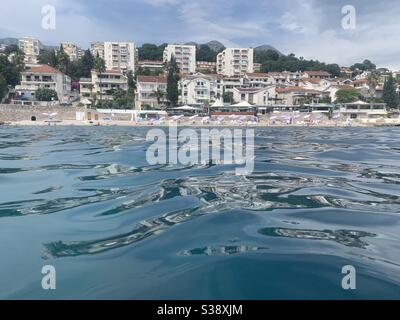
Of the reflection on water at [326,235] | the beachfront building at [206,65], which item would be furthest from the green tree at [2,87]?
the beachfront building at [206,65]

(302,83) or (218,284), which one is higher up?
(302,83)

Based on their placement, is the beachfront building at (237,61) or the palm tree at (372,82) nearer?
the palm tree at (372,82)

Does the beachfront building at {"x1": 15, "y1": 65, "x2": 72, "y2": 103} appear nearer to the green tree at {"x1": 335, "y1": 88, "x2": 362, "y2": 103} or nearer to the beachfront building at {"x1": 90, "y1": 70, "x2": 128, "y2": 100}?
→ the beachfront building at {"x1": 90, "y1": 70, "x2": 128, "y2": 100}

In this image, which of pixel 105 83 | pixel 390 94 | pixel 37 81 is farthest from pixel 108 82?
pixel 390 94

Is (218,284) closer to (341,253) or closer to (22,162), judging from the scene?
(341,253)

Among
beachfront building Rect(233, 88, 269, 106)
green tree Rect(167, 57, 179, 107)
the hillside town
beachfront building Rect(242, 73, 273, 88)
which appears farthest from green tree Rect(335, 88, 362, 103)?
green tree Rect(167, 57, 179, 107)

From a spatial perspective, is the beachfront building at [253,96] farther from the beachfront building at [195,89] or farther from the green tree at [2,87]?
the green tree at [2,87]
